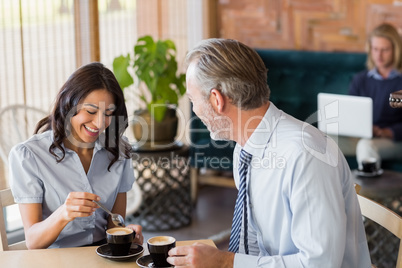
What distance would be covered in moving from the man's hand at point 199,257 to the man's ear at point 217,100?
1.16ft

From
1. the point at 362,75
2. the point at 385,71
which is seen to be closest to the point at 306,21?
the point at 362,75

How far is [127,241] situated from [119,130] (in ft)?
1.93

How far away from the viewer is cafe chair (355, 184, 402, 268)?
5.38ft

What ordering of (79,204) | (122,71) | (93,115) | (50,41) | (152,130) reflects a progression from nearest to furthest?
(79,204) < (93,115) < (50,41) < (122,71) < (152,130)

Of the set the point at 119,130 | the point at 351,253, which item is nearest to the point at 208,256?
the point at 351,253

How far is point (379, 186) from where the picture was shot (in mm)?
3074

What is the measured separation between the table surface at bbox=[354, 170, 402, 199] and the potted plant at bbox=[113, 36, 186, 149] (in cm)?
123

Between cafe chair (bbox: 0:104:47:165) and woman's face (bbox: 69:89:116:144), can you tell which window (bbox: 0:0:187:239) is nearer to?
cafe chair (bbox: 0:104:47:165)

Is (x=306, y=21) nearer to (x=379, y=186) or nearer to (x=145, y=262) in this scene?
(x=379, y=186)

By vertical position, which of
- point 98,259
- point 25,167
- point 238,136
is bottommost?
point 98,259

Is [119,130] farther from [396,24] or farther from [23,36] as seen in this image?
[396,24]

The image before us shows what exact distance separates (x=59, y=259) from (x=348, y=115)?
250 cm

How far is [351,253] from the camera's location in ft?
5.19

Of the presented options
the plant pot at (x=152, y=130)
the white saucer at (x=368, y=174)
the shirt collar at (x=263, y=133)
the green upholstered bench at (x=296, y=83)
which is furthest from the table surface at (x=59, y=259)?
the green upholstered bench at (x=296, y=83)
